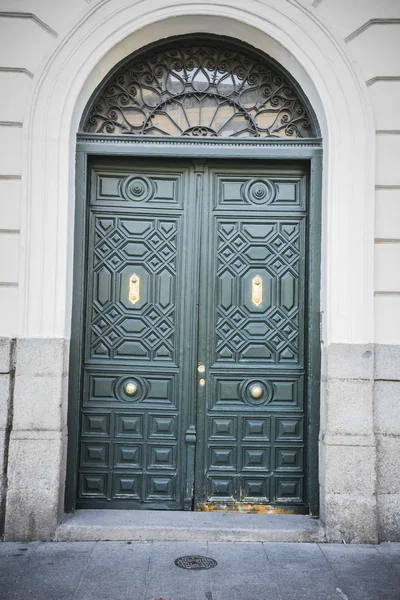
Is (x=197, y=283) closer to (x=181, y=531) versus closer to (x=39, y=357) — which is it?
(x=39, y=357)

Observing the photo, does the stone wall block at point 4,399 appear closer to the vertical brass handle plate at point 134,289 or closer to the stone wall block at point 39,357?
the stone wall block at point 39,357

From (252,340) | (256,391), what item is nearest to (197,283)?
(252,340)

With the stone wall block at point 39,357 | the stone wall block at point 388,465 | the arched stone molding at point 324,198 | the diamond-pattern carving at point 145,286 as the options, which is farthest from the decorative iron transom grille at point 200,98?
the stone wall block at point 388,465

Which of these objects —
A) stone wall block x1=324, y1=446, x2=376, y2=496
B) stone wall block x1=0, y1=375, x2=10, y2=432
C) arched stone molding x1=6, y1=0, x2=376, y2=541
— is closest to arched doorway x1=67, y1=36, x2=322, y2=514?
arched stone molding x1=6, y1=0, x2=376, y2=541

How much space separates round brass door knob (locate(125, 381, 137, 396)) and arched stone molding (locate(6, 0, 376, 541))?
2.43 feet

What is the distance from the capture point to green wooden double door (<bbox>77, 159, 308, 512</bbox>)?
Answer: 6.27m

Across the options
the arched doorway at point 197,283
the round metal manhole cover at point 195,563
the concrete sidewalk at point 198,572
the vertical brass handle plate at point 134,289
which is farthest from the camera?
the vertical brass handle plate at point 134,289

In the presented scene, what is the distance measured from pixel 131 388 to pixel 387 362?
257cm

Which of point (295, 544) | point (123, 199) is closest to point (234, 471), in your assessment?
point (295, 544)

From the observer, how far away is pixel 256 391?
248 inches

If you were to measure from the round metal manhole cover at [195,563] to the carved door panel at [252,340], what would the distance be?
0.96 meters

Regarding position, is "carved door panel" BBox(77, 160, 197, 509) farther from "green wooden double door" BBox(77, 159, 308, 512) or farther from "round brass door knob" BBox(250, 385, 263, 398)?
"round brass door knob" BBox(250, 385, 263, 398)

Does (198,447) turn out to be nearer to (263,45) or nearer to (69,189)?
(69,189)

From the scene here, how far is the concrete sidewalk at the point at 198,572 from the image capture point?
15.1ft
